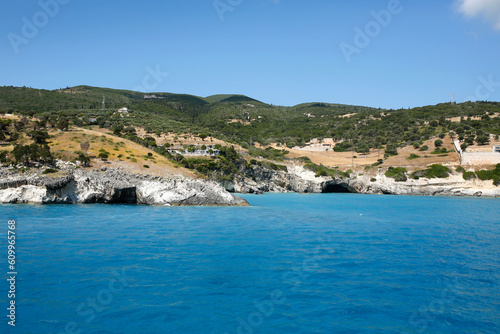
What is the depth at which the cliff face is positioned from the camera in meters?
56.3

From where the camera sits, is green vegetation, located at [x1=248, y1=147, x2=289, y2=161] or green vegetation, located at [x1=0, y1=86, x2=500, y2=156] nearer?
green vegetation, located at [x1=248, y1=147, x2=289, y2=161]

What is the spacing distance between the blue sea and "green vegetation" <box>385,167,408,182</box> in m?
44.0

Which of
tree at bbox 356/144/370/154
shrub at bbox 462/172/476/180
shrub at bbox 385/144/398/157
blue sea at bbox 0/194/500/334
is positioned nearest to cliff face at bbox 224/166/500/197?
shrub at bbox 462/172/476/180

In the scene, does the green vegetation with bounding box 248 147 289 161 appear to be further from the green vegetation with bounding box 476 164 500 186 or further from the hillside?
the green vegetation with bounding box 476 164 500 186

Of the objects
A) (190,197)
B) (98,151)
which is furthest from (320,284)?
(98,151)

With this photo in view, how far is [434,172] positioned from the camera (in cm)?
5956

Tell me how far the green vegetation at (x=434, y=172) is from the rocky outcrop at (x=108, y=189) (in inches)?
1620

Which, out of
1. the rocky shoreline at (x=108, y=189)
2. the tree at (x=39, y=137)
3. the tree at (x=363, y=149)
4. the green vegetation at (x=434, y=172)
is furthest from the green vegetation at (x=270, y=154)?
the tree at (x=39, y=137)

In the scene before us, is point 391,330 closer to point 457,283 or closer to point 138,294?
point 457,283

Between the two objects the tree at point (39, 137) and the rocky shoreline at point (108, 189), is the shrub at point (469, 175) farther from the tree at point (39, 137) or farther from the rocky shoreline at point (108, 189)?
the tree at point (39, 137)

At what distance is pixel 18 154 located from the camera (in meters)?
32.1

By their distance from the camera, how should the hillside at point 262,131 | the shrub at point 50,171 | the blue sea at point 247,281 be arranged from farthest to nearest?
the hillside at point 262,131 < the shrub at point 50,171 < the blue sea at point 247,281

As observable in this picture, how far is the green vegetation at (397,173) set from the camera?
201 ft

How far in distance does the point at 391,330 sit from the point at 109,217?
67.4 feet
